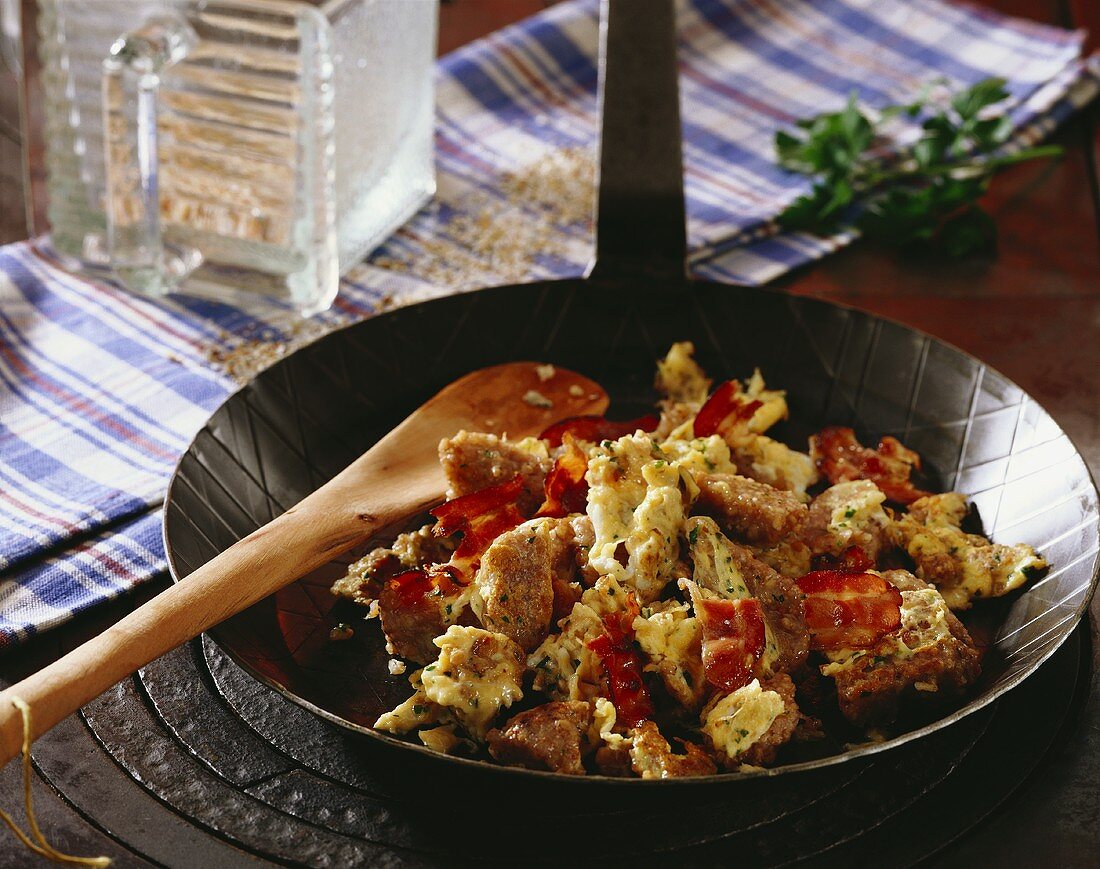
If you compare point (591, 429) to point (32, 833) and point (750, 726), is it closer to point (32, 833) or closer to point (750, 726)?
point (750, 726)

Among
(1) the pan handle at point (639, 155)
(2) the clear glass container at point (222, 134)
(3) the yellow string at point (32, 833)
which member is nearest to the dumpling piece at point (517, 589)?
(3) the yellow string at point (32, 833)

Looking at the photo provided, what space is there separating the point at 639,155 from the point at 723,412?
17.3 inches

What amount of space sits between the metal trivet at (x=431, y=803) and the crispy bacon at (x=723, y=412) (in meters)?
0.45

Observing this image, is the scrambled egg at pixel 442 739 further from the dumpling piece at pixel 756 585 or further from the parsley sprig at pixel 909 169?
the parsley sprig at pixel 909 169

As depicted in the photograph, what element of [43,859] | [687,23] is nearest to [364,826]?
[43,859]

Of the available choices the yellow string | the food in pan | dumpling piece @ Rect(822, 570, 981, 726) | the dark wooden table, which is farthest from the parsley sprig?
the yellow string

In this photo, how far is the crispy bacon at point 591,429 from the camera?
146 centimetres

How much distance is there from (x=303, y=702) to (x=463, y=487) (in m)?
0.38

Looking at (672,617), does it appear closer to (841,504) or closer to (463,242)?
(841,504)

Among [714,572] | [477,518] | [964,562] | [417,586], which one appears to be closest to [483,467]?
[477,518]

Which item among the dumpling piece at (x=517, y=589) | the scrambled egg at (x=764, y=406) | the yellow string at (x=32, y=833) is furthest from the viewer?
the scrambled egg at (x=764, y=406)

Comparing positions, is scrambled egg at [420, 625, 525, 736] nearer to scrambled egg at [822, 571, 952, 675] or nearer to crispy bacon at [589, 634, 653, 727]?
crispy bacon at [589, 634, 653, 727]

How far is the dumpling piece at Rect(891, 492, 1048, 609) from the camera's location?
4.09 ft

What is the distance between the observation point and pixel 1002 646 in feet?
3.92
